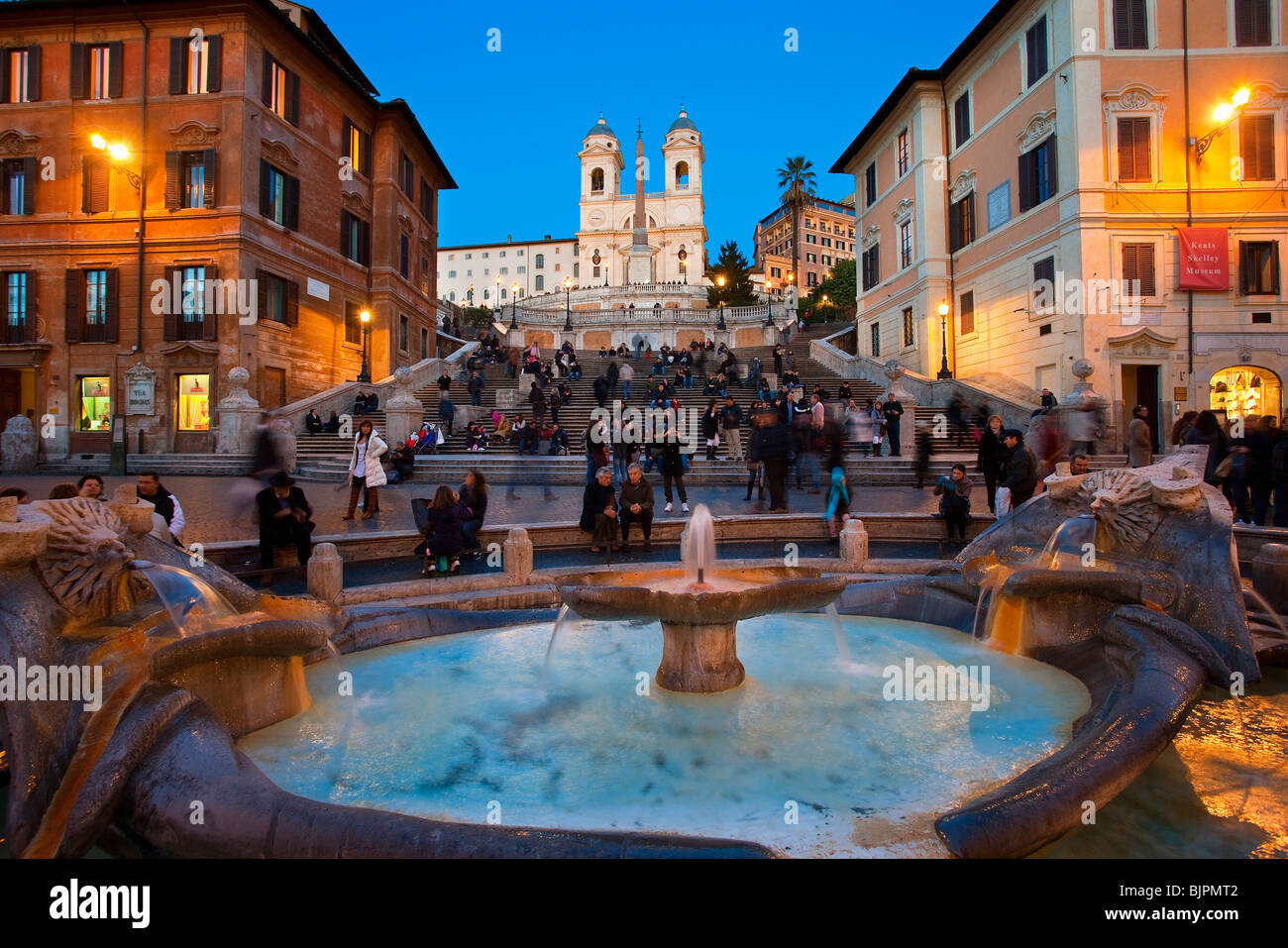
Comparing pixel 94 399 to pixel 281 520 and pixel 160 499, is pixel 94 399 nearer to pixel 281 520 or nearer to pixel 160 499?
Result: pixel 160 499

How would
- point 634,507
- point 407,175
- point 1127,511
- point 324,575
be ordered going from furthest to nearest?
point 407,175, point 634,507, point 324,575, point 1127,511

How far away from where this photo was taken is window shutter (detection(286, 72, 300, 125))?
1060 inches

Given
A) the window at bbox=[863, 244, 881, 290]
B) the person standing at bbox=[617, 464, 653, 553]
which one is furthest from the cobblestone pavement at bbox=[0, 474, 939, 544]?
the window at bbox=[863, 244, 881, 290]

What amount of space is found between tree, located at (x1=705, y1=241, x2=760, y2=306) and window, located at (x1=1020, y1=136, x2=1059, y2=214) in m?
34.5

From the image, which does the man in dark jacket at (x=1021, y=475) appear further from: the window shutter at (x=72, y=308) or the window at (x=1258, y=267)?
the window shutter at (x=72, y=308)

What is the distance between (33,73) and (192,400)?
43.9ft

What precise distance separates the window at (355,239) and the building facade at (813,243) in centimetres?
7967

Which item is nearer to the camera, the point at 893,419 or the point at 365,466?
the point at 365,466

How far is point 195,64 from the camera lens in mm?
24750

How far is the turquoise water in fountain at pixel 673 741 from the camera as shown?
10.8ft

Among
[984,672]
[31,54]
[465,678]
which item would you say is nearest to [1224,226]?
[984,672]

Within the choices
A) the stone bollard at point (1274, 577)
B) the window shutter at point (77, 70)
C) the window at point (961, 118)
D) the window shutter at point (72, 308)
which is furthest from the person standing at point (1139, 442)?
the window shutter at point (77, 70)

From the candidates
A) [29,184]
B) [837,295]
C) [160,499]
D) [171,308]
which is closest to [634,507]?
[160,499]

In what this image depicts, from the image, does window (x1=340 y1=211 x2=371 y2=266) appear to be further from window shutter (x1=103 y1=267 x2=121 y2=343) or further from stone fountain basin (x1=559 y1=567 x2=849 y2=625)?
stone fountain basin (x1=559 y1=567 x2=849 y2=625)
